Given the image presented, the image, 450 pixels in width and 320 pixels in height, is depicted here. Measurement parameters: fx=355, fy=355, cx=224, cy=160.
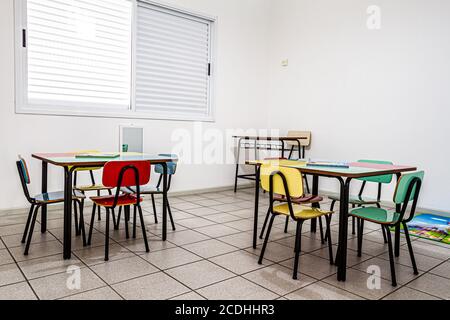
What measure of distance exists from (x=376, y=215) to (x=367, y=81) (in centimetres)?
298

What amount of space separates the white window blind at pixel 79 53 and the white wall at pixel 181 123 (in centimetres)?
24

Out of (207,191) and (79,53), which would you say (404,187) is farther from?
(79,53)

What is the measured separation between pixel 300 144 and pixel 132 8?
10.3 ft

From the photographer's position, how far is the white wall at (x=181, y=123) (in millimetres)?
3807

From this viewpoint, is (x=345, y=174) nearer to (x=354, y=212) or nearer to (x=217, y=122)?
(x=354, y=212)

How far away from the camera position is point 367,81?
16.2 ft

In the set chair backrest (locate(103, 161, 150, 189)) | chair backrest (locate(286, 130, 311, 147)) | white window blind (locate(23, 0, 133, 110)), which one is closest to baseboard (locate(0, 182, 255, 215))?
chair backrest (locate(286, 130, 311, 147))

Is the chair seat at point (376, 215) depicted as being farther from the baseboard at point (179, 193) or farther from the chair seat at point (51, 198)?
the baseboard at point (179, 193)

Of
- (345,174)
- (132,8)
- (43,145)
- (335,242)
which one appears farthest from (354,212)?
(132,8)

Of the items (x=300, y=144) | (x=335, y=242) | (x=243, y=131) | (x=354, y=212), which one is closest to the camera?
(x=354, y=212)

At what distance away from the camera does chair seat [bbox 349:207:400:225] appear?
2.40 meters

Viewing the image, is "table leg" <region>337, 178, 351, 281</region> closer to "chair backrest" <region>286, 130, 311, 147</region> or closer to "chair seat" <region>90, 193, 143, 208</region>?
"chair seat" <region>90, 193, 143, 208</region>

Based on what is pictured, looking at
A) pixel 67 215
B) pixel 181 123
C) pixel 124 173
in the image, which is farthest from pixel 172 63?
pixel 67 215

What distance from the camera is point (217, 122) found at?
570cm
